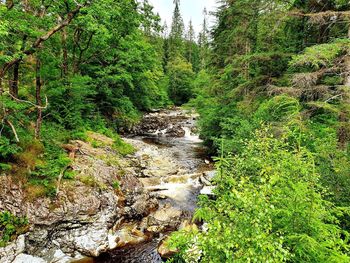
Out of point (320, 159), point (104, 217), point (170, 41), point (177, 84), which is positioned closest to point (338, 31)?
point (320, 159)

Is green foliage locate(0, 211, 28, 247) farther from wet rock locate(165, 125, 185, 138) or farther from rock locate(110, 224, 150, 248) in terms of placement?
wet rock locate(165, 125, 185, 138)

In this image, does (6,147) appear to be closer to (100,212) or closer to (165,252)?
(100,212)

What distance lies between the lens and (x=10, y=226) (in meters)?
7.20

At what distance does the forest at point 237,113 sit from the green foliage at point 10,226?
3 cm

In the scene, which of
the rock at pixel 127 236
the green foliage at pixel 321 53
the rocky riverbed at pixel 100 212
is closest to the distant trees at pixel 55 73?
the rocky riverbed at pixel 100 212

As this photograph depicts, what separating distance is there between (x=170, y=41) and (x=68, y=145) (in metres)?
47.5

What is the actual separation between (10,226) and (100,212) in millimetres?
2626

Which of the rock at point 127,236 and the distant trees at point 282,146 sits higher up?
the distant trees at point 282,146

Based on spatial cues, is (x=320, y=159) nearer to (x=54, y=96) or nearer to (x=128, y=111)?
(x=54, y=96)

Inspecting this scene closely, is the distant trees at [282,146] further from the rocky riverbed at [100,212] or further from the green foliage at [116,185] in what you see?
the green foliage at [116,185]

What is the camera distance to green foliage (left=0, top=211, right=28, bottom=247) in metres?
6.99

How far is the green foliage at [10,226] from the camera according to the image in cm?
699

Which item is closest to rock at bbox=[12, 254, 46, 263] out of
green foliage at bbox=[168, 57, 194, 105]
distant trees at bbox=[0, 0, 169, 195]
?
distant trees at bbox=[0, 0, 169, 195]

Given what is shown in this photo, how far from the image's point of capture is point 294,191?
14.4 feet
